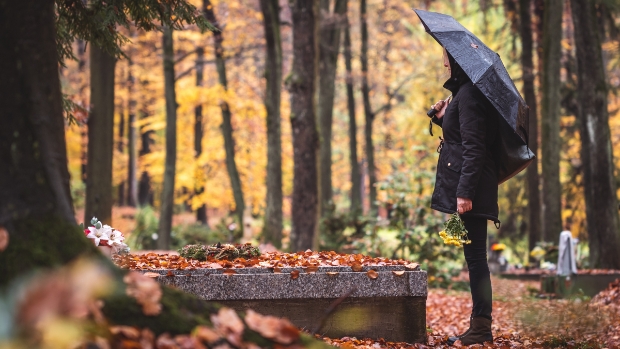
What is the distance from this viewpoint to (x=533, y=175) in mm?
18312

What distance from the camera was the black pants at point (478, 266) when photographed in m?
5.50

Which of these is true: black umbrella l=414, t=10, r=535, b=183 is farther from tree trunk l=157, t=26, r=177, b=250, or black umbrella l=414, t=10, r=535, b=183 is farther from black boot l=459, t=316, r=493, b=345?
tree trunk l=157, t=26, r=177, b=250

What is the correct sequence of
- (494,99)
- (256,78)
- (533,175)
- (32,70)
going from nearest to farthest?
(32,70)
(494,99)
(533,175)
(256,78)

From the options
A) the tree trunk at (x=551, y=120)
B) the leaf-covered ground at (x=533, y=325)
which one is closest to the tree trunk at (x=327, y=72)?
the tree trunk at (x=551, y=120)

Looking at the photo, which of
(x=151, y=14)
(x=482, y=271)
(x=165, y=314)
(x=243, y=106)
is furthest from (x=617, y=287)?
(x=243, y=106)

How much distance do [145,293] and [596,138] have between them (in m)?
11.0

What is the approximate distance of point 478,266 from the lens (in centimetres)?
558

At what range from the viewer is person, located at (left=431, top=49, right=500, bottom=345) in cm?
540

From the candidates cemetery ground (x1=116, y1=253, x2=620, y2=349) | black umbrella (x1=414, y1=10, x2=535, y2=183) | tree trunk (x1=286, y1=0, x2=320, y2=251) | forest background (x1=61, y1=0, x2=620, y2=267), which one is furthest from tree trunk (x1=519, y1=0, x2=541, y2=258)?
black umbrella (x1=414, y1=10, x2=535, y2=183)

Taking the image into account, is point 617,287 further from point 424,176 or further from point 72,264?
point 72,264

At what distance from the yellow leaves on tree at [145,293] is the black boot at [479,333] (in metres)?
3.02

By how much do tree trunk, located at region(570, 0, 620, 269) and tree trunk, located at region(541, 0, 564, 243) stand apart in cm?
315

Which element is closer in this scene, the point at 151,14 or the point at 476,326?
the point at 476,326

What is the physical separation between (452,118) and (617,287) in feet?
17.4
